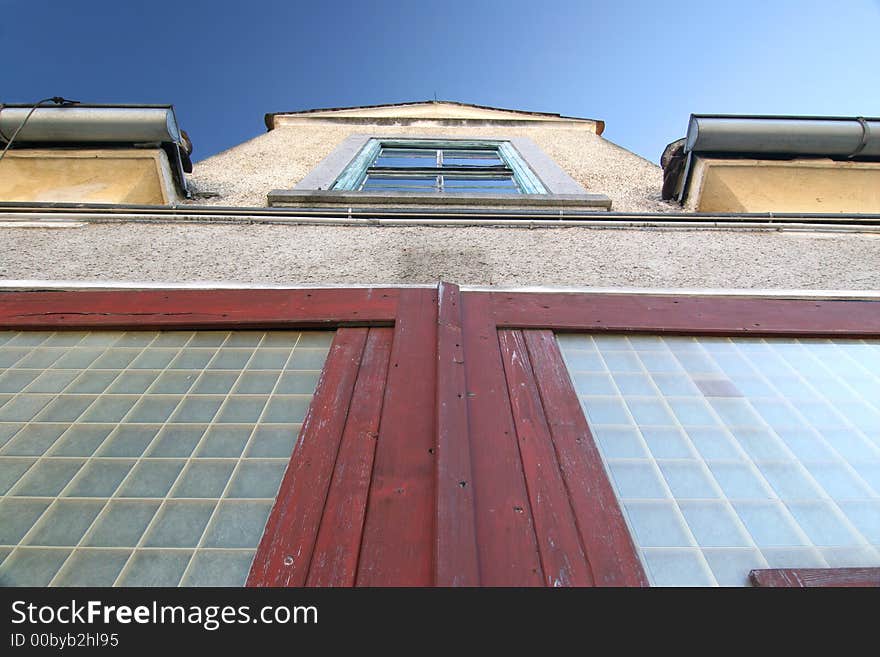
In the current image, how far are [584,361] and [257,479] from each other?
4.28 feet

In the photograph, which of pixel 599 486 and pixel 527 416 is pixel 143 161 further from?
pixel 599 486

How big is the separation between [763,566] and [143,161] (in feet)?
16.6

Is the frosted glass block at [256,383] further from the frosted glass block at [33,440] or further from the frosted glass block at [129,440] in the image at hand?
the frosted glass block at [33,440]

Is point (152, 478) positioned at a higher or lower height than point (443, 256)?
lower

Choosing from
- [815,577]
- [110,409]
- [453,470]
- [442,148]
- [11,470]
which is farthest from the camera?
[442,148]

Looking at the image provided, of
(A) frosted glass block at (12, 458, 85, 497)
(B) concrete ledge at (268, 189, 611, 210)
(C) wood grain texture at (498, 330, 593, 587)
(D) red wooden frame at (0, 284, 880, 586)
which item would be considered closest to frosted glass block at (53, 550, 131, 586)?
(A) frosted glass block at (12, 458, 85, 497)

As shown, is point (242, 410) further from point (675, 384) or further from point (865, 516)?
point (865, 516)

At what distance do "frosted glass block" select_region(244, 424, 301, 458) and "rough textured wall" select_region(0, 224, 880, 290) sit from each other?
0.96 m

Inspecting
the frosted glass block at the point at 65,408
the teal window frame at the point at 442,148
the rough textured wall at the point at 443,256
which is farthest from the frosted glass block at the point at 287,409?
the teal window frame at the point at 442,148

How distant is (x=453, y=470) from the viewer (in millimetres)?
1516

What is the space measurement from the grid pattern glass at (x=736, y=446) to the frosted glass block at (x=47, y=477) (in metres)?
1.71

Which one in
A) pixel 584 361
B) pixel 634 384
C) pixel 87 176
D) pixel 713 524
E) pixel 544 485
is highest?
pixel 87 176

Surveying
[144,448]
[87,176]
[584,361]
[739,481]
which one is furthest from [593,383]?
[87,176]
